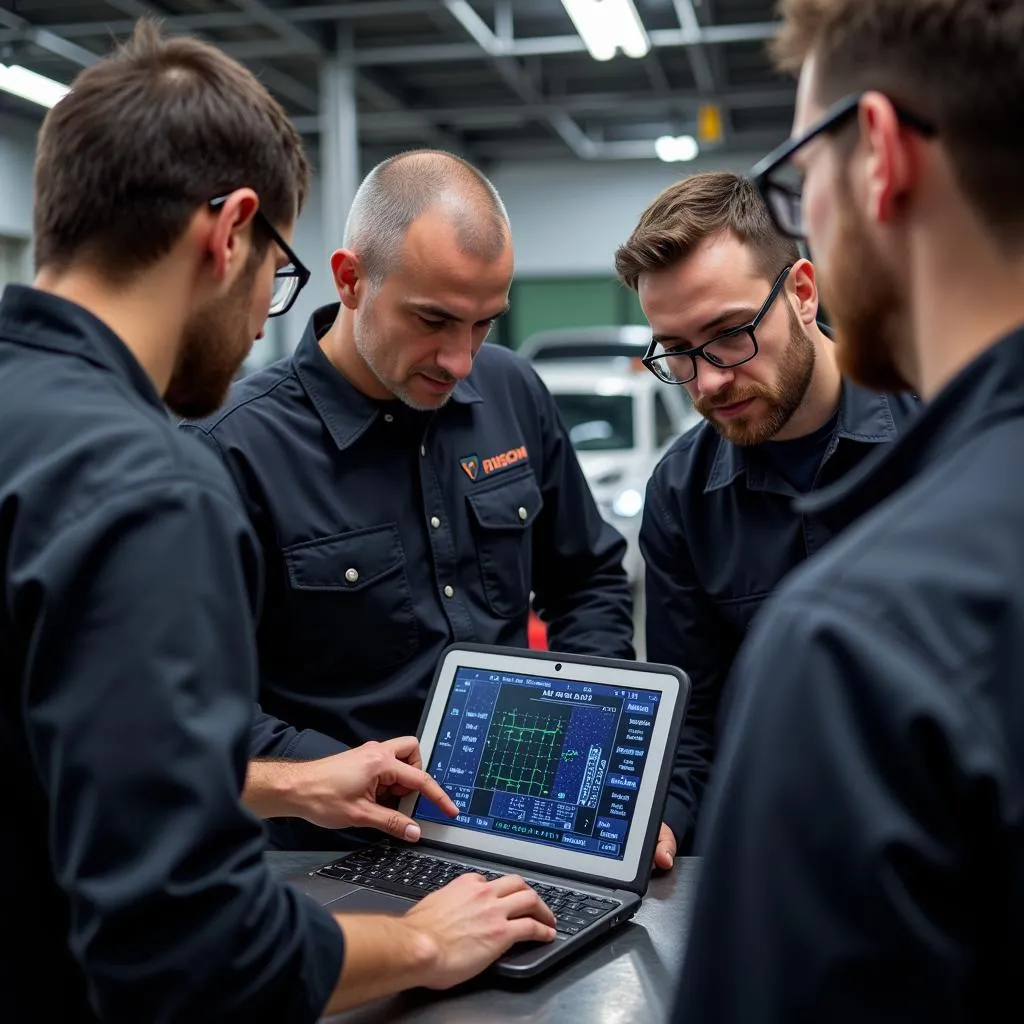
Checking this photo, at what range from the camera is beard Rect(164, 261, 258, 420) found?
1.14 metres

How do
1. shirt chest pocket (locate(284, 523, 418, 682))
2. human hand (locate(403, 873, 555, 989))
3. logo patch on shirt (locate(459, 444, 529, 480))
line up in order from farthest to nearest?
logo patch on shirt (locate(459, 444, 529, 480)), shirt chest pocket (locate(284, 523, 418, 682)), human hand (locate(403, 873, 555, 989))

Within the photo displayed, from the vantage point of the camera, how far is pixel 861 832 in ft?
2.03

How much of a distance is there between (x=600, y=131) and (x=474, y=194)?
1016cm

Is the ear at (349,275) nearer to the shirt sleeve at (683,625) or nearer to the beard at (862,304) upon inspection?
the shirt sleeve at (683,625)

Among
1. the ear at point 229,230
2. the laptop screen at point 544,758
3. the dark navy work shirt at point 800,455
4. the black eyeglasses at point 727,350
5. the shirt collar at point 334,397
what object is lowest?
the laptop screen at point 544,758

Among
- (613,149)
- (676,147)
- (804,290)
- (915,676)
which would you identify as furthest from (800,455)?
(613,149)

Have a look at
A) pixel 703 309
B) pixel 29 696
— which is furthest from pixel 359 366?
pixel 29 696

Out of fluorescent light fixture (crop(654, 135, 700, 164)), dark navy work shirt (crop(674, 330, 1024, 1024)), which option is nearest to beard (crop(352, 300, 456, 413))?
dark navy work shirt (crop(674, 330, 1024, 1024))

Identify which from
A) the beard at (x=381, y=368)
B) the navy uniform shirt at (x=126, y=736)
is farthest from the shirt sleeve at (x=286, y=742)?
the navy uniform shirt at (x=126, y=736)

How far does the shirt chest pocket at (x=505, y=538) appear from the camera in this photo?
2.03 m

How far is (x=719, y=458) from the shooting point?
202 cm

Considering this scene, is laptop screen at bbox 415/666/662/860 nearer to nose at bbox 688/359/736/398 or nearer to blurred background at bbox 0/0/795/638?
nose at bbox 688/359/736/398

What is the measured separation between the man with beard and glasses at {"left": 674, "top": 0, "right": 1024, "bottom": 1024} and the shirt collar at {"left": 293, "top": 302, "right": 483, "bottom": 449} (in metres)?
1.25

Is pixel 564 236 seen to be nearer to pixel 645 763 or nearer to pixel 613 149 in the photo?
pixel 613 149
